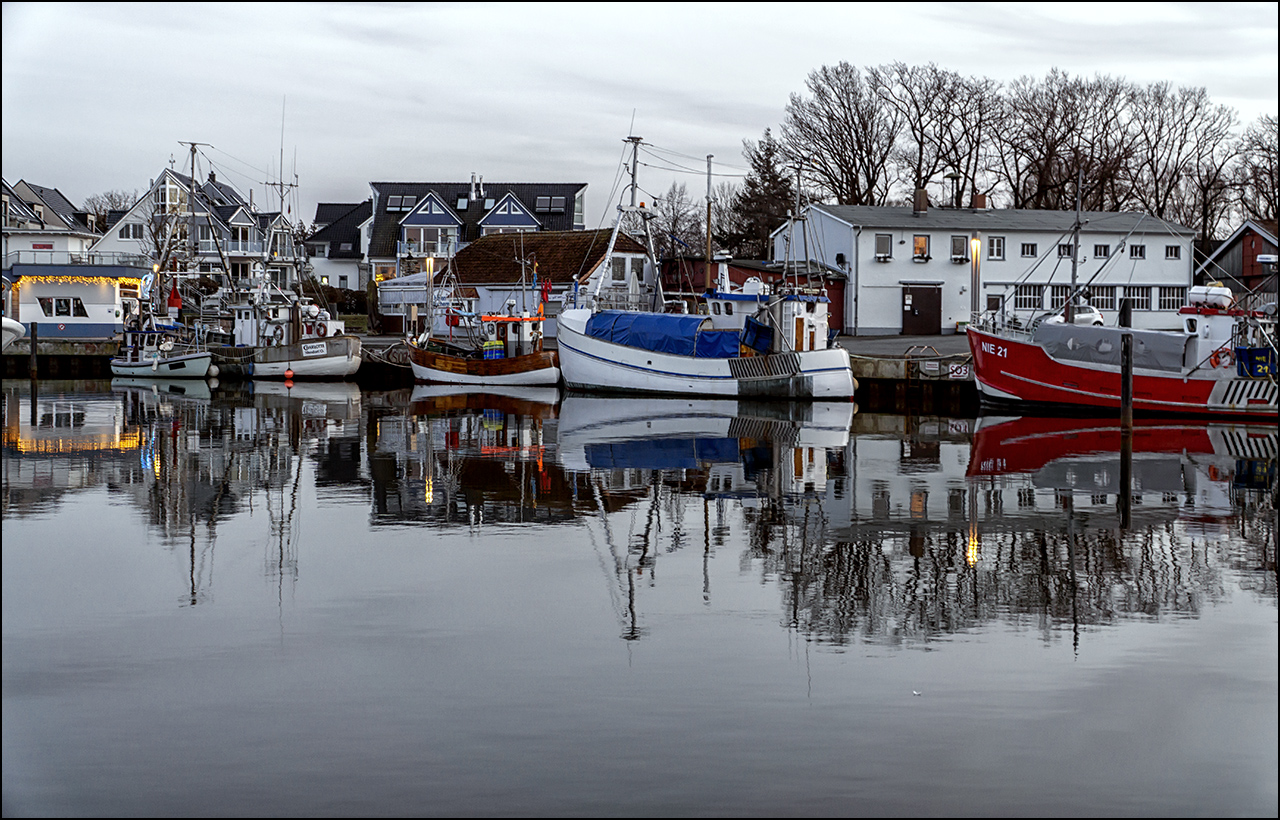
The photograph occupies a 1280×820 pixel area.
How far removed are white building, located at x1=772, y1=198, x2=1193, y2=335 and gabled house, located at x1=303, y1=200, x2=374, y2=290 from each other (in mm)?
43292

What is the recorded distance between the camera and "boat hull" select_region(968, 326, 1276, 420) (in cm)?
3158

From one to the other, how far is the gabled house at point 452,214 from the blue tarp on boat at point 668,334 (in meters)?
38.5

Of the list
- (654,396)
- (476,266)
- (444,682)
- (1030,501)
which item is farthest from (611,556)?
(476,266)

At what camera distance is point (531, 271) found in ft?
202

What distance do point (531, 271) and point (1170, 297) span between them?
1085 inches

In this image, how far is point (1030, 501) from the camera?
58.0 ft

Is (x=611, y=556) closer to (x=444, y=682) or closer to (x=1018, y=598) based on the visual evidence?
(x=1018, y=598)

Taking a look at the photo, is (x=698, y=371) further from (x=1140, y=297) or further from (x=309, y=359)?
(x=1140, y=297)

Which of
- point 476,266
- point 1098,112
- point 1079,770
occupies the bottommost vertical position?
point 1079,770

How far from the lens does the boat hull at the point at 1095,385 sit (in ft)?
104

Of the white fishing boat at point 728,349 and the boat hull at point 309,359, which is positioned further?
the boat hull at point 309,359

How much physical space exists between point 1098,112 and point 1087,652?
211 feet

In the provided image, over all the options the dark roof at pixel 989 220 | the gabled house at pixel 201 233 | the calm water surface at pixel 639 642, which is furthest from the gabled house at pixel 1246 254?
the gabled house at pixel 201 233

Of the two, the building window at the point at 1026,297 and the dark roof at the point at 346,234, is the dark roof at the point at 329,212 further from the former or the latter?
the building window at the point at 1026,297
